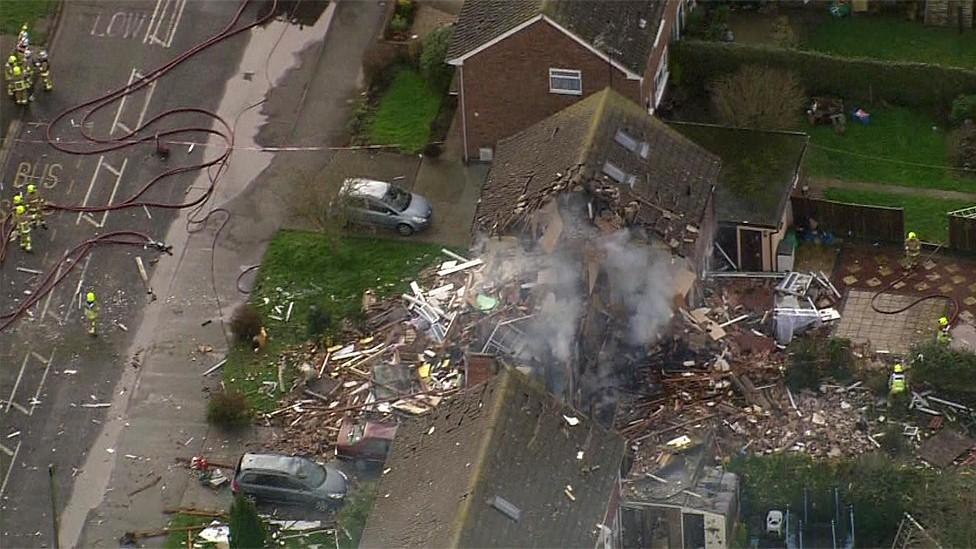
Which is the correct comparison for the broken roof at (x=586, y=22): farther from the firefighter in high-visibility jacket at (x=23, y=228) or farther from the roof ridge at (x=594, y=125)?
the firefighter in high-visibility jacket at (x=23, y=228)

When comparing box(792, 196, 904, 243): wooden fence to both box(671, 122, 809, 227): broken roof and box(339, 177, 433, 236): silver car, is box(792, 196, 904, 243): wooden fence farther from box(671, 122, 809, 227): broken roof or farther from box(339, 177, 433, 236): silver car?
box(339, 177, 433, 236): silver car

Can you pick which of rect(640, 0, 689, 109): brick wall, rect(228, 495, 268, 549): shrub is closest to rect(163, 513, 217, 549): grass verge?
rect(228, 495, 268, 549): shrub

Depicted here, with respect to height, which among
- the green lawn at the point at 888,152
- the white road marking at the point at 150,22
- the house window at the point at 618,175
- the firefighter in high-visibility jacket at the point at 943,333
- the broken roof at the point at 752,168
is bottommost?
the white road marking at the point at 150,22

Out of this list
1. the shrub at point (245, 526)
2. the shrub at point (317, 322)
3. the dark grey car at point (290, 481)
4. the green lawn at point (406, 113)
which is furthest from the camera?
the green lawn at point (406, 113)

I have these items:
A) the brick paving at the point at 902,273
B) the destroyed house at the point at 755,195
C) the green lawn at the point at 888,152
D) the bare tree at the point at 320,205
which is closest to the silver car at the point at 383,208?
the bare tree at the point at 320,205

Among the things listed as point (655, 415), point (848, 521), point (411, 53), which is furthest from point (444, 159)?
point (848, 521)

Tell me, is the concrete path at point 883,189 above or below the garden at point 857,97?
below
